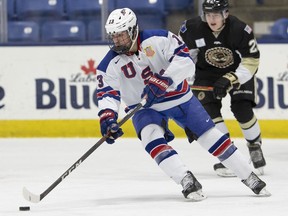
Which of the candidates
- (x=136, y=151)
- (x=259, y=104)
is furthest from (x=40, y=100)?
(x=259, y=104)

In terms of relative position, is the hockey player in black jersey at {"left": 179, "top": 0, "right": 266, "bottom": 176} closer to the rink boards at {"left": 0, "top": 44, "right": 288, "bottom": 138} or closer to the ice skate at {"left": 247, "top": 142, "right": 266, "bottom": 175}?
the ice skate at {"left": 247, "top": 142, "right": 266, "bottom": 175}

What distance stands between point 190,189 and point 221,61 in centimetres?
134

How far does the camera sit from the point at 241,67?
18.9 feet

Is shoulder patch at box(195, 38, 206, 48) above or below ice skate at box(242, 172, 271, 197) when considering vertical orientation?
above

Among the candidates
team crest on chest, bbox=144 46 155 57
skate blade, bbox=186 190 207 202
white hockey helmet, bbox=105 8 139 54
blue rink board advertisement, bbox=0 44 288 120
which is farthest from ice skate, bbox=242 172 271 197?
blue rink board advertisement, bbox=0 44 288 120

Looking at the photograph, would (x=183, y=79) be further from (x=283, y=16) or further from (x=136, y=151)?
(x=283, y=16)

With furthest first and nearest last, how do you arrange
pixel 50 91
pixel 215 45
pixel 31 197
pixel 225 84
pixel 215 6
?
pixel 50 91 < pixel 215 45 < pixel 215 6 < pixel 225 84 < pixel 31 197

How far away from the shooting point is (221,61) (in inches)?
239

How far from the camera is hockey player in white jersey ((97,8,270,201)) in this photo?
497 cm

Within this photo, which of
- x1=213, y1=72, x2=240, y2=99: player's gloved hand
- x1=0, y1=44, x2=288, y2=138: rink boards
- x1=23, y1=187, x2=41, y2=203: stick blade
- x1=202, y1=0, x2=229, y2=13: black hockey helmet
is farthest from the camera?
x1=0, y1=44, x2=288, y2=138: rink boards

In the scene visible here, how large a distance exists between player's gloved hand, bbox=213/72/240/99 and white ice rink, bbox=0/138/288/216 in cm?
51

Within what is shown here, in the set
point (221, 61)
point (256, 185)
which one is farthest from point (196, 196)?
point (221, 61)

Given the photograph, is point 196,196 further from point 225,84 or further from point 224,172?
point 224,172

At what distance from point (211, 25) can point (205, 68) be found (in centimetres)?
30
